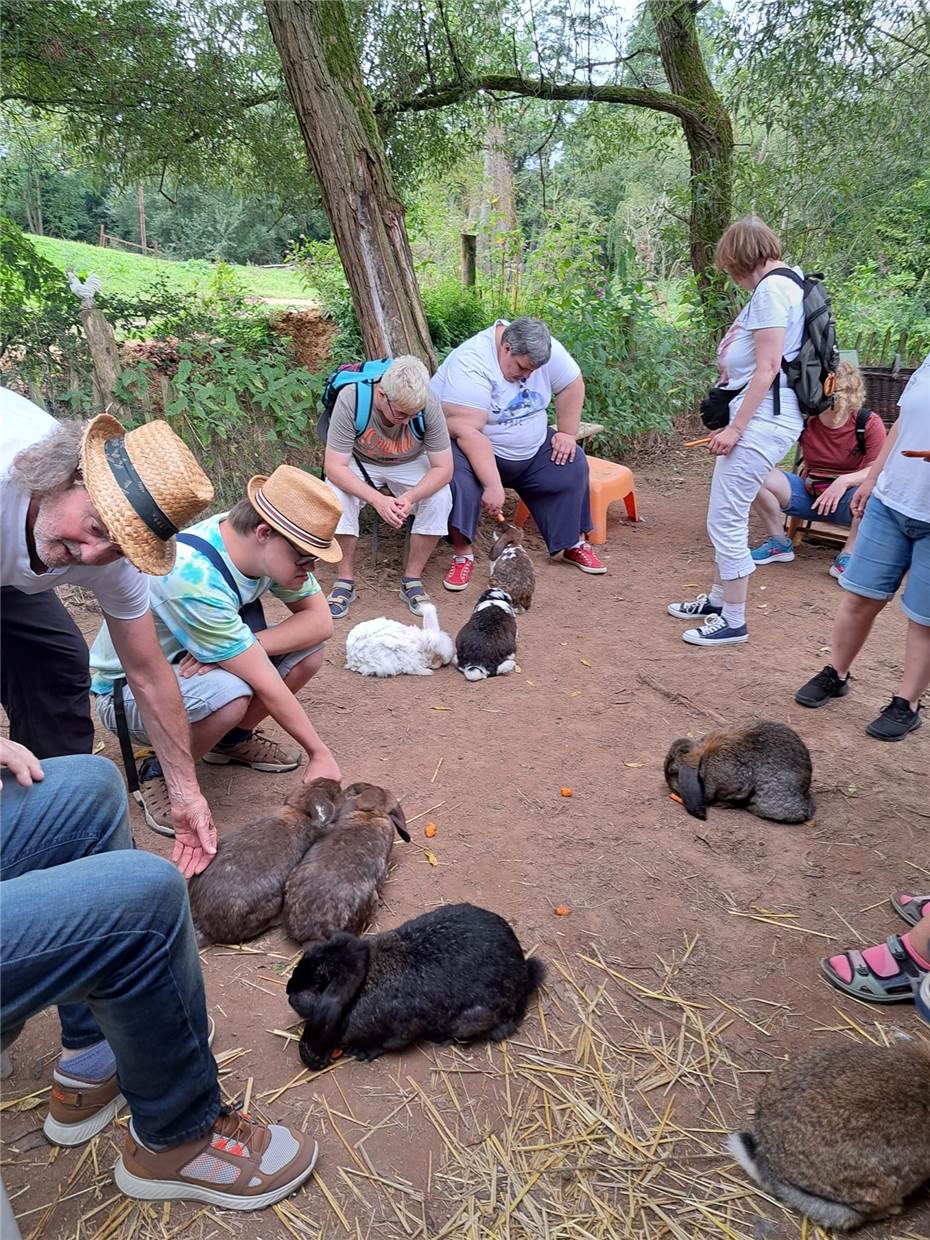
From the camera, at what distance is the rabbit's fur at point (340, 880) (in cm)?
300

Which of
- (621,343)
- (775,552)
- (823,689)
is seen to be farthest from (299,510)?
(621,343)

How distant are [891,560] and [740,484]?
4.25 ft

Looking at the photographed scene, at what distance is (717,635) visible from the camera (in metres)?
5.50

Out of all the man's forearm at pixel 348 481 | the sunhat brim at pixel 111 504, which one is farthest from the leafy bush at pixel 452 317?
the sunhat brim at pixel 111 504

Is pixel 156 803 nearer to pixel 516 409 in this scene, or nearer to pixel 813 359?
pixel 516 409

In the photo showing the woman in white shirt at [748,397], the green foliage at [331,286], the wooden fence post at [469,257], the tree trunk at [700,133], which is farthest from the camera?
the wooden fence post at [469,257]

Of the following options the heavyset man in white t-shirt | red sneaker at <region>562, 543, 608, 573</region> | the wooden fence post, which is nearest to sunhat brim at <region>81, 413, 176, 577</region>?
the heavyset man in white t-shirt

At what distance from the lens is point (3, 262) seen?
238 inches

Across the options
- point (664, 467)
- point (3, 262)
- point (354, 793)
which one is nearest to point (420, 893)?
point (354, 793)

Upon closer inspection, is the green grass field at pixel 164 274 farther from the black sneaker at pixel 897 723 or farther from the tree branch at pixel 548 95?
the black sneaker at pixel 897 723

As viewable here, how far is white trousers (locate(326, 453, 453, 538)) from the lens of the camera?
241 inches

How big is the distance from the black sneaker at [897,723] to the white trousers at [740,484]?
135 cm

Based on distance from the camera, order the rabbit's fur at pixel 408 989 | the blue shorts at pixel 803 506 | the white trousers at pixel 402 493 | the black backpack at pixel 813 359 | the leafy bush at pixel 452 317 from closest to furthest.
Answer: the rabbit's fur at pixel 408 989
the black backpack at pixel 813 359
the white trousers at pixel 402 493
the blue shorts at pixel 803 506
the leafy bush at pixel 452 317

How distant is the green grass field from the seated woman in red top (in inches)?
227
